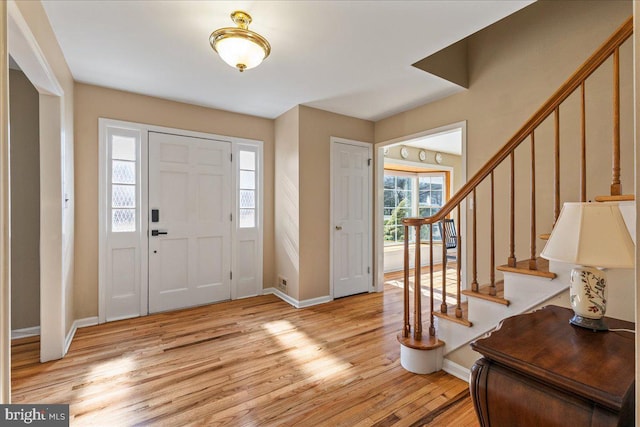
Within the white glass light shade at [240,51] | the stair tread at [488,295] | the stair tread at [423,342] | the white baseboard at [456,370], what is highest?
the white glass light shade at [240,51]

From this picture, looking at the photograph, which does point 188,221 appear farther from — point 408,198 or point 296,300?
point 408,198

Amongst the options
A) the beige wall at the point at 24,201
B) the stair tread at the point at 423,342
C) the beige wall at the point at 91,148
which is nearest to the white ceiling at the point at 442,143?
the stair tread at the point at 423,342

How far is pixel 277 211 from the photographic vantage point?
407 cm

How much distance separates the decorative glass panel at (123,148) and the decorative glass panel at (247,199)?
4.21 ft

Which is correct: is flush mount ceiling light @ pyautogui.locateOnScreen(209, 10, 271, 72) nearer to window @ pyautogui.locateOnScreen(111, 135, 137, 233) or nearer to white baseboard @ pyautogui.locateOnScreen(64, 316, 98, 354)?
window @ pyautogui.locateOnScreen(111, 135, 137, 233)

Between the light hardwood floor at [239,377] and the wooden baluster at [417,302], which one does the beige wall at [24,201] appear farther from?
the wooden baluster at [417,302]

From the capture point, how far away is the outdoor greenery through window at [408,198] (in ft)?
19.9

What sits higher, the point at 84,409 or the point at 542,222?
the point at 542,222

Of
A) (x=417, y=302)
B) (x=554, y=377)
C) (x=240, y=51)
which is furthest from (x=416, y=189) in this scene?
(x=554, y=377)

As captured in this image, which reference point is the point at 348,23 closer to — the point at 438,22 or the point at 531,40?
the point at 438,22

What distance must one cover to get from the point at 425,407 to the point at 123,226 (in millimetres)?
3301

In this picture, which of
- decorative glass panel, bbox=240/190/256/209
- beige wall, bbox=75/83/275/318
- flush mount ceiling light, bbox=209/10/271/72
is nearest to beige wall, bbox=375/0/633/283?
flush mount ceiling light, bbox=209/10/271/72

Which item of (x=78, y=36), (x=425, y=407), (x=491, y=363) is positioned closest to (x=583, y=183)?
(x=491, y=363)

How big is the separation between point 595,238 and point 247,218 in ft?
11.5
